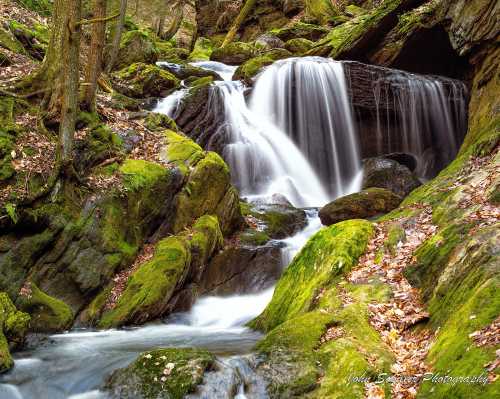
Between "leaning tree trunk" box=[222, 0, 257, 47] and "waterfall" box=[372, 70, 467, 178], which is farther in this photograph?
"leaning tree trunk" box=[222, 0, 257, 47]

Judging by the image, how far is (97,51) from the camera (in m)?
11.3

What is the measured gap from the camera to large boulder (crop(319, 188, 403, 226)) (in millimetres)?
12188

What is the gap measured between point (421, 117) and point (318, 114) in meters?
4.04

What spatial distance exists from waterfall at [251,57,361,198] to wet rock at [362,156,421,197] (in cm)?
108

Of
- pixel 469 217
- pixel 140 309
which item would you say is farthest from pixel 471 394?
pixel 140 309

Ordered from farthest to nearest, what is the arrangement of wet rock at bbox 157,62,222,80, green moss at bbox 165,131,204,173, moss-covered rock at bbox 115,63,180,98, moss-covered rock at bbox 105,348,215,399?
wet rock at bbox 157,62,222,80
moss-covered rock at bbox 115,63,180,98
green moss at bbox 165,131,204,173
moss-covered rock at bbox 105,348,215,399

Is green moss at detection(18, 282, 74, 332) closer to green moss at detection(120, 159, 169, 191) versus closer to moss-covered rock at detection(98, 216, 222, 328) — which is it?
moss-covered rock at detection(98, 216, 222, 328)

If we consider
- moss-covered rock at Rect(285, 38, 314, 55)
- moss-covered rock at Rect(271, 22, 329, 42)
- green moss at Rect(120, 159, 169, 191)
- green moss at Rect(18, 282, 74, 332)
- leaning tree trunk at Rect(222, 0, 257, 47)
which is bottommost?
green moss at Rect(18, 282, 74, 332)

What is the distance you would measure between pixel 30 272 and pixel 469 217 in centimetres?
730

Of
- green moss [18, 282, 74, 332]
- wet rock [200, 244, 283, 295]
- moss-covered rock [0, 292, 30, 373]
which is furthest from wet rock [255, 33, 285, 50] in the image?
moss-covered rock [0, 292, 30, 373]

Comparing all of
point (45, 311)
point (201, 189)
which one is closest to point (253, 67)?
point (201, 189)

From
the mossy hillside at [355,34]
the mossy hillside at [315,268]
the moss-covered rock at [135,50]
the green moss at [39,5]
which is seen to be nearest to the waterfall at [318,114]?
the mossy hillside at [355,34]

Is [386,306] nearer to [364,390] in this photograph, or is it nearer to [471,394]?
[364,390]

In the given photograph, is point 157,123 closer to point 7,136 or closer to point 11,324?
point 7,136
